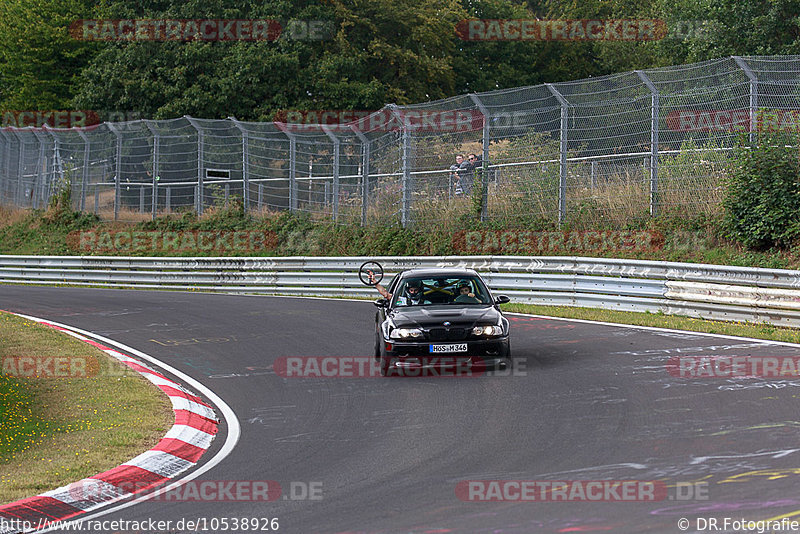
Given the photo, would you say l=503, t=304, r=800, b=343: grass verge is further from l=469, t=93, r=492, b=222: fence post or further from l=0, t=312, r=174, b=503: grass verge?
l=0, t=312, r=174, b=503: grass verge

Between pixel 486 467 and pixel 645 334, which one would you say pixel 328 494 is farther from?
pixel 645 334

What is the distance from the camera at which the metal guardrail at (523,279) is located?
1575 centimetres

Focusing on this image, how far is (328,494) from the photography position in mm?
7203

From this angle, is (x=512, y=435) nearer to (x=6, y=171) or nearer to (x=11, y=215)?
(x=11, y=215)

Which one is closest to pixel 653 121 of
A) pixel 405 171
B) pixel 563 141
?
pixel 563 141

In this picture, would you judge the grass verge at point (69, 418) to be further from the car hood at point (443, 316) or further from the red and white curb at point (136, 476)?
the car hood at point (443, 316)

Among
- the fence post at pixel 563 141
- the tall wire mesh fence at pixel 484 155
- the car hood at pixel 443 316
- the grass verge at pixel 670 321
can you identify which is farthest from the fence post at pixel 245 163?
the car hood at pixel 443 316

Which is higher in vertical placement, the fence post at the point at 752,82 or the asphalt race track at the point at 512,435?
the fence post at the point at 752,82

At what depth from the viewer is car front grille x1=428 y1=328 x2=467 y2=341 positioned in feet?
40.5

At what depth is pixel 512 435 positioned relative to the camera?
9.01 metres

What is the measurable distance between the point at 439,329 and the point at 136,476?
515cm

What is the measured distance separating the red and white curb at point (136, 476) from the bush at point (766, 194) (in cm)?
1149

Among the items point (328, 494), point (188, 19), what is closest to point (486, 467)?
point (328, 494)

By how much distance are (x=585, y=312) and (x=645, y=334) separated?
10.5 ft
